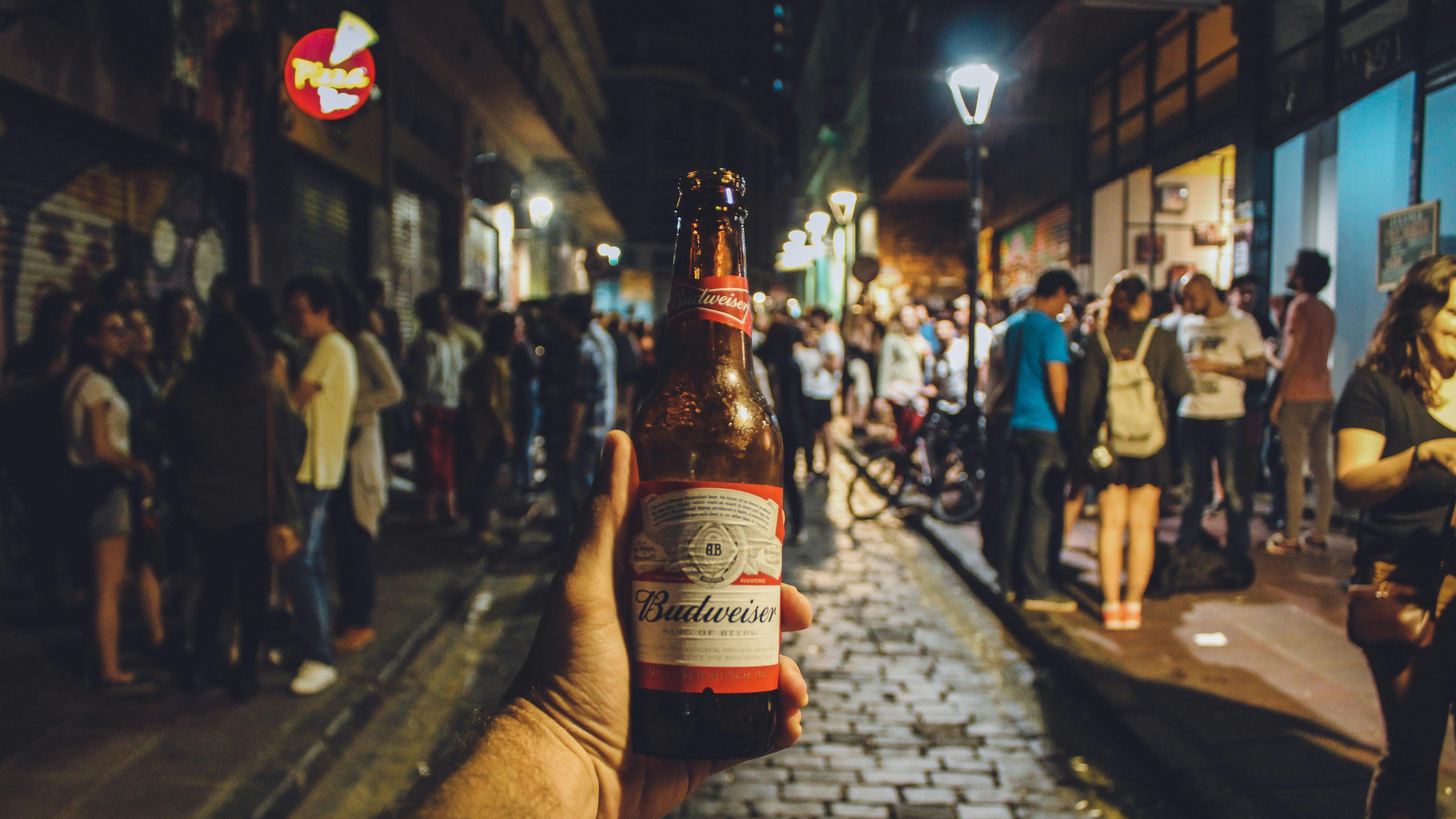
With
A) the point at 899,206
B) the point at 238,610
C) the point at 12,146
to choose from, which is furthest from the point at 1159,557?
the point at 899,206

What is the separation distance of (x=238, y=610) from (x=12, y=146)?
4.31 m

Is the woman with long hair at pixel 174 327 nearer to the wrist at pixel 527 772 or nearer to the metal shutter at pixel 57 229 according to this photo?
the metal shutter at pixel 57 229

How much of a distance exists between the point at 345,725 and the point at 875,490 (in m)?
7.12

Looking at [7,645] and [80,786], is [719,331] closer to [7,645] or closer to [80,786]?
[80,786]

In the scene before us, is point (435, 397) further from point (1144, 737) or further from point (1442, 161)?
point (1442, 161)

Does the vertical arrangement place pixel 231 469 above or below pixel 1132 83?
below

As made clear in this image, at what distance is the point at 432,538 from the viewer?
8977 millimetres

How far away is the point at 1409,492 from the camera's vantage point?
296 cm

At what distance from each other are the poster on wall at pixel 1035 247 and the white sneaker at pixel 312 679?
1384 centimetres

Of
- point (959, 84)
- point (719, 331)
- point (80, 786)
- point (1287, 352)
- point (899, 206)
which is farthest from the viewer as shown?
point (899, 206)

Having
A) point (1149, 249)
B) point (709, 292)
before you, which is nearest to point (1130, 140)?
point (1149, 249)

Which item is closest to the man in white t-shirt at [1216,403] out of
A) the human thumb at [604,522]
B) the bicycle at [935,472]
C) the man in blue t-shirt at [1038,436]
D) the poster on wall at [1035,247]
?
the man in blue t-shirt at [1038,436]

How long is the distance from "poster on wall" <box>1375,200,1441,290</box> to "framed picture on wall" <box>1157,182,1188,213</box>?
6179 mm

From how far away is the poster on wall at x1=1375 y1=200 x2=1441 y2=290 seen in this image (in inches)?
304
